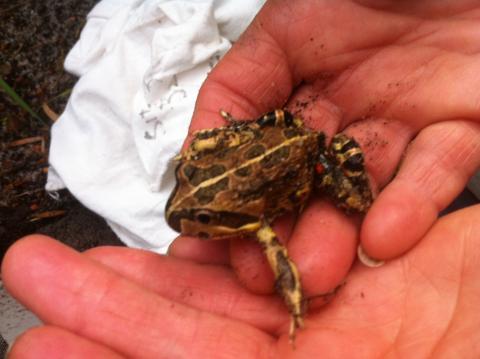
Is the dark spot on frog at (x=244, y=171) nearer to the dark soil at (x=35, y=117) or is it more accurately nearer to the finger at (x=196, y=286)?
the finger at (x=196, y=286)

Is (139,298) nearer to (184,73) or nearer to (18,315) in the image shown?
(18,315)

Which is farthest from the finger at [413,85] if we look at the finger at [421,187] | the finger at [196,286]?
the finger at [196,286]

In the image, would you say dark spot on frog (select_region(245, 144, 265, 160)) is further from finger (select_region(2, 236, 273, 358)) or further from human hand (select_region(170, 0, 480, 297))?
finger (select_region(2, 236, 273, 358))

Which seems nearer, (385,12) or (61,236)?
(385,12)

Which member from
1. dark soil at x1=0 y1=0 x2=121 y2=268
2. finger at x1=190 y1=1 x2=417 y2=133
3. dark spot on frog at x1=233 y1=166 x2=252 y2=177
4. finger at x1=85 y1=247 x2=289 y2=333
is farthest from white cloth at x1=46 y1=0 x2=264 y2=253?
dark spot on frog at x1=233 y1=166 x2=252 y2=177

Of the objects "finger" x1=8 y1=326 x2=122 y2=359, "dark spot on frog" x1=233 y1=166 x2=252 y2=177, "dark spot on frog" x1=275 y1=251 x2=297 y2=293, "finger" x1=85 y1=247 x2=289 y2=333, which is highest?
"dark spot on frog" x1=233 y1=166 x2=252 y2=177

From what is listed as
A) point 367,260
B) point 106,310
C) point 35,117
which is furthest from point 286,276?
point 35,117

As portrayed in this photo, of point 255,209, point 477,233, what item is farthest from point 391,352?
point 255,209
